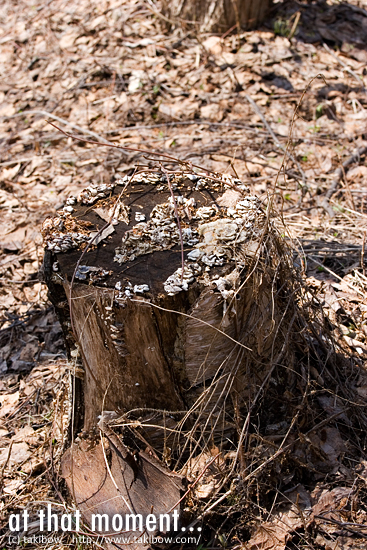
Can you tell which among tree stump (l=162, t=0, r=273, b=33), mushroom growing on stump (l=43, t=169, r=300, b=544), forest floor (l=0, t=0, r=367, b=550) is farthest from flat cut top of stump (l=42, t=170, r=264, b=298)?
tree stump (l=162, t=0, r=273, b=33)

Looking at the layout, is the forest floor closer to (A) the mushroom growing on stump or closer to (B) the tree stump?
(B) the tree stump

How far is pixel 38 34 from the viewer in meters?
6.19

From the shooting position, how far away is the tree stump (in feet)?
17.6

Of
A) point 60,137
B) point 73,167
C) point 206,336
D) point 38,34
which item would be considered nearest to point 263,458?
point 206,336

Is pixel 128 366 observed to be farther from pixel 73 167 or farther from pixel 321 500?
pixel 73 167

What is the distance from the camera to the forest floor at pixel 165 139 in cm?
270

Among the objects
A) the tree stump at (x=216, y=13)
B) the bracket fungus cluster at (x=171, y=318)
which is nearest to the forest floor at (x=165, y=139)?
the tree stump at (x=216, y=13)

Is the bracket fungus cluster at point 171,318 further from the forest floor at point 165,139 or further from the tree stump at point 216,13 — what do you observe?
the tree stump at point 216,13

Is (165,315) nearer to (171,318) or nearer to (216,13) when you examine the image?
(171,318)

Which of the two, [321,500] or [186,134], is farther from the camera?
[186,134]

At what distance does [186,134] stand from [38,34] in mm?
2842

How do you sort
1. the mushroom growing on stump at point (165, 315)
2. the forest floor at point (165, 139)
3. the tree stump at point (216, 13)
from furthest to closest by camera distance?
the tree stump at point (216, 13) → the forest floor at point (165, 139) → the mushroom growing on stump at point (165, 315)

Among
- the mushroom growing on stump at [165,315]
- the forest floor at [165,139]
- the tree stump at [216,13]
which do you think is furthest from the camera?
the tree stump at [216,13]

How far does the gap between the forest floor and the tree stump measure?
113mm
